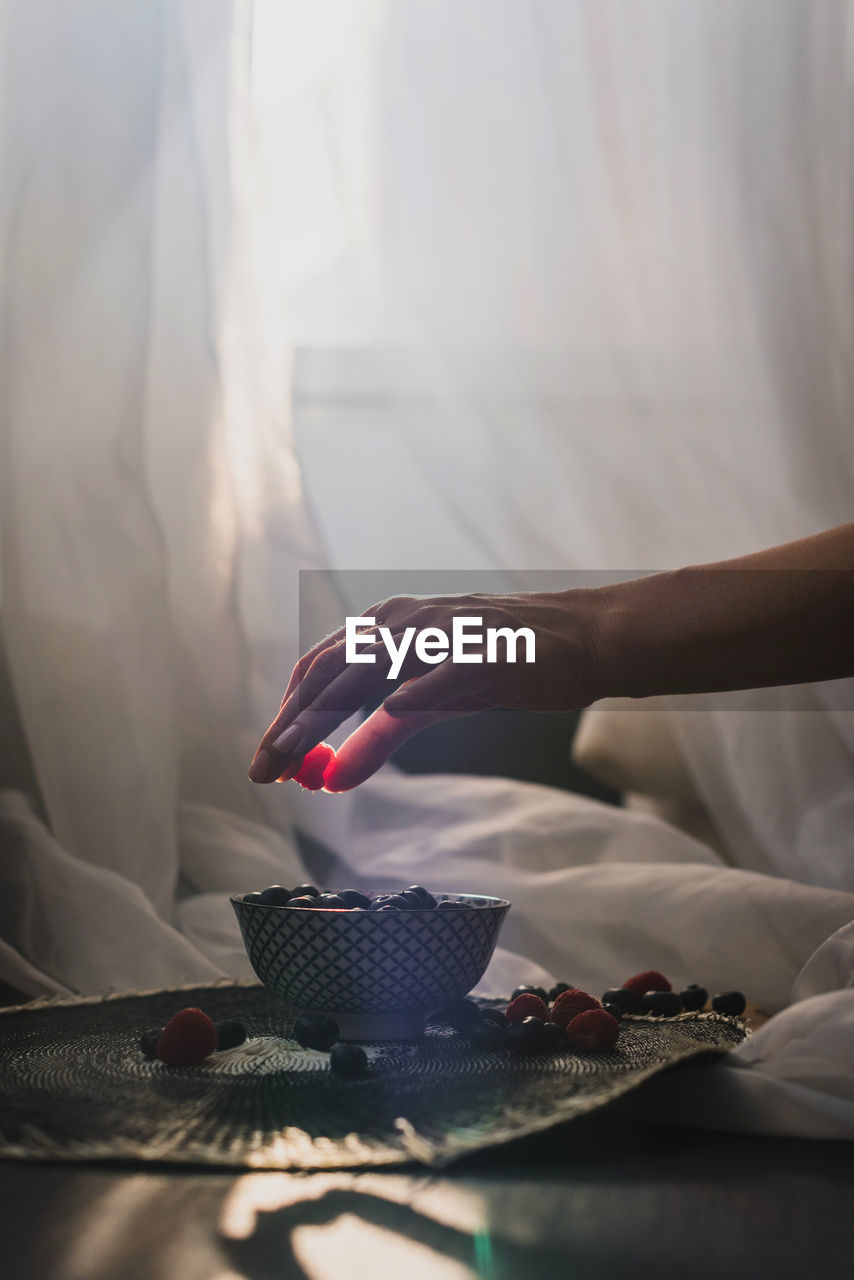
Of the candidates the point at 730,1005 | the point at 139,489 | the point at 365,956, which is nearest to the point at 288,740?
the point at 365,956

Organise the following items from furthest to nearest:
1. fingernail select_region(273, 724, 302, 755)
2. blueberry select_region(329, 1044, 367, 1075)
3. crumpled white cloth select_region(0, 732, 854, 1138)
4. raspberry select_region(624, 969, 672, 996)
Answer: crumpled white cloth select_region(0, 732, 854, 1138), raspberry select_region(624, 969, 672, 996), fingernail select_region(273, 724, 302, 755), blueberry select_region(329, 1044, 367, 1075)

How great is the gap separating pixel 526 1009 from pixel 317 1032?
0.14 metres

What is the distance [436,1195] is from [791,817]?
29.9 inches

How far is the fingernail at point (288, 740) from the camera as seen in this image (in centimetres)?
63

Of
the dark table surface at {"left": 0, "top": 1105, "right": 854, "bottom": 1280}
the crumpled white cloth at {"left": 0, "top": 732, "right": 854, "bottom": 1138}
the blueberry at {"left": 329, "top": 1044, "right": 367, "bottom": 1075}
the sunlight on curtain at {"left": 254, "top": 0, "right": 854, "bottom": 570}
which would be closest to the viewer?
the dark table surface at {"left": 0, "top": 1105, "right": 854, "bottom": 1280}

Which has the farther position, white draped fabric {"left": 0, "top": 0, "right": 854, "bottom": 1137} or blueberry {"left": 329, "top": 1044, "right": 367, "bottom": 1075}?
white draped fabric {"left": 0, "top": 0, "right": 854, "bottom": 1137}

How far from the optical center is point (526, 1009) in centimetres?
64

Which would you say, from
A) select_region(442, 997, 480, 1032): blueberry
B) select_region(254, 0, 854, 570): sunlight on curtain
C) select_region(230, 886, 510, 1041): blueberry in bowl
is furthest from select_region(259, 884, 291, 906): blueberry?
select_region(254, 0, 854, 570): sunlight on curtain

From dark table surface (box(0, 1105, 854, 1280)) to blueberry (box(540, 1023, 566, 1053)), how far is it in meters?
Result: 0.11

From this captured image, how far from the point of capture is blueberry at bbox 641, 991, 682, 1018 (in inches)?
27.7

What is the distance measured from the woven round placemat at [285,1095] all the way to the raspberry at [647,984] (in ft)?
0.26

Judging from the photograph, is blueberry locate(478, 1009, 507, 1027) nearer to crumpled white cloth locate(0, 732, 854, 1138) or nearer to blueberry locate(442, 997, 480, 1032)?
blueberry locate(442, 997, 480, 1032)

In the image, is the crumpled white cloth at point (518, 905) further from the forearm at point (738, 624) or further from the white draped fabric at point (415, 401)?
the forearm at point (738, 624)

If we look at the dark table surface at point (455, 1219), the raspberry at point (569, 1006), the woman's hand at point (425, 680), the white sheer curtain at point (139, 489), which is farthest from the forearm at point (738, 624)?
the white sheer curtain at point (139, 489)
